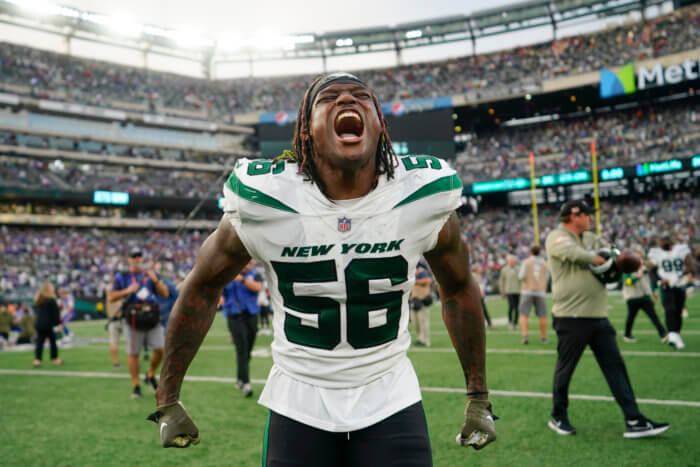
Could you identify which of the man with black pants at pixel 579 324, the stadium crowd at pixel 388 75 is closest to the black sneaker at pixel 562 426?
the man with black pants at pixel 579 324

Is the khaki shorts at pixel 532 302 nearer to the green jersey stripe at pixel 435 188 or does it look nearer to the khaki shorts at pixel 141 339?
the khaki shorts at pixel 141 339

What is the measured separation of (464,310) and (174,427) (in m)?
1.21

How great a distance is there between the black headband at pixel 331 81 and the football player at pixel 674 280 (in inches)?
355

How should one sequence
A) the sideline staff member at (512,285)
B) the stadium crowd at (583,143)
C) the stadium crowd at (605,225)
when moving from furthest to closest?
the stadium crowd at (583,143) < the stadium crowd at (605,225) < the sideline staff member at (512,285)

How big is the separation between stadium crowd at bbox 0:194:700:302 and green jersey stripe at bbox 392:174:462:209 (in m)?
26.4

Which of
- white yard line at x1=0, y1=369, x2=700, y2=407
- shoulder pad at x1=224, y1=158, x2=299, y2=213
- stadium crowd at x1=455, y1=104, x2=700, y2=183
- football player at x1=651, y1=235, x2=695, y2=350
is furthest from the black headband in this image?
stadium crowd at x1=455, y1=104, x2=700, y2=183

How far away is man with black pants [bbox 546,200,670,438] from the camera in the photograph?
187 inches

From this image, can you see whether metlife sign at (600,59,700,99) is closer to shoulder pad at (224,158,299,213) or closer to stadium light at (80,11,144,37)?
stadium light at (80,11,144,37)

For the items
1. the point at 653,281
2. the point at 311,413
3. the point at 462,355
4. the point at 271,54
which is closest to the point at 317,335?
the point at 311,413

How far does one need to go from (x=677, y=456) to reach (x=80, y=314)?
25737 millimetres

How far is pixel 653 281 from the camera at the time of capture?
13203mm

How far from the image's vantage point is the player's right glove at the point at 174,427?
197cm

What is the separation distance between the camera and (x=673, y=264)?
31.3ft

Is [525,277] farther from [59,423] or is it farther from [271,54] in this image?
[271,54]
